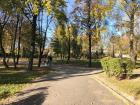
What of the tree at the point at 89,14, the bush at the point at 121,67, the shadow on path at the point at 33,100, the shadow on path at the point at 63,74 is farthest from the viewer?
the tree at the point at 89,14

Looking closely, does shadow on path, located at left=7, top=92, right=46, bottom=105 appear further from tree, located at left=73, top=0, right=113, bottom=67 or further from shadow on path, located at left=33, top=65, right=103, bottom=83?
tree, located at left=73, top=0, right=113, bottom=67

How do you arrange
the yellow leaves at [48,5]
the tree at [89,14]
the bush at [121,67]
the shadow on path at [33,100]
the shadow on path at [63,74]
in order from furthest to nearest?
the tree at [89,14] → the yellow leaves at [48,5] → the shadow on path at [63,74] → the bush at [121,67] → the shadow on path at [33,100]

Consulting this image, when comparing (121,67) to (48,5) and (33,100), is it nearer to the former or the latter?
(33,100)

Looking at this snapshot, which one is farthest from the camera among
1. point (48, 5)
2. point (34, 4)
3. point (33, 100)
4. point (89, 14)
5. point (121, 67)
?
point (89, 14)

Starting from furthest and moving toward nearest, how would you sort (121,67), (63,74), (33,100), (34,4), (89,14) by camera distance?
(89,14), (34,4), (63,74), (121,67), (33,100)

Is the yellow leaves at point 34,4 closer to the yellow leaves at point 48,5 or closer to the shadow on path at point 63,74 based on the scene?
the yellow leaves at point 48,5

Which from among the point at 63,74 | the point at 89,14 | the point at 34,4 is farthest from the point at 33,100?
the point at 89,14

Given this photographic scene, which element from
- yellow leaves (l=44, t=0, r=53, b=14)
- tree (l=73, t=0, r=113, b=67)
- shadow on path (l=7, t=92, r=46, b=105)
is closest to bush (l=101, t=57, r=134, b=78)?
shadow on path (l=7, t=92, r=46, b=105)

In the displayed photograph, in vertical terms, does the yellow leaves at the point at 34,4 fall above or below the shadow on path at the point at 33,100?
above

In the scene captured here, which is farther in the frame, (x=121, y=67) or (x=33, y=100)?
(x=121, y=67)

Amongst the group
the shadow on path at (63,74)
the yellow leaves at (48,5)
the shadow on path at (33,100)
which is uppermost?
the yellow leaves at (48,5)

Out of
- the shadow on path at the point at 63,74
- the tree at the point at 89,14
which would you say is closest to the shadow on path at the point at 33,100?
the shadow on path at the point at 63,74

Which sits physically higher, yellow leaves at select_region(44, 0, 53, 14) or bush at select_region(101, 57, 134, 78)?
yellow leaves at select_region(44, 0, 53, 14)

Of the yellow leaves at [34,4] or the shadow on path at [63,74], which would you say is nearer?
the shadow on path at [63,74]
